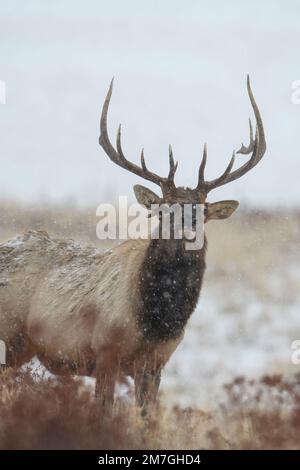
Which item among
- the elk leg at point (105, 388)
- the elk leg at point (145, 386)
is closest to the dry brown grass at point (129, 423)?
the elk leg at point (105, 388)

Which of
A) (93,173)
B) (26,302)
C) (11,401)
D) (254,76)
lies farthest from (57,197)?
(11,401)

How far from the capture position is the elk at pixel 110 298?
7840 millimetres

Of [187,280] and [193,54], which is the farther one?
[193,54]

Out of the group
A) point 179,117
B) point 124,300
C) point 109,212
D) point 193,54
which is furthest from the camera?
point 193,54

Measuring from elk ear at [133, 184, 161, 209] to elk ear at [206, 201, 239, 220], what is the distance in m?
0.49

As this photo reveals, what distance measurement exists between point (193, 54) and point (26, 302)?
16353 mm

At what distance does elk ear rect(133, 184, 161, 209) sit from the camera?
840cm

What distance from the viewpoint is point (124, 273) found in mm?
8234

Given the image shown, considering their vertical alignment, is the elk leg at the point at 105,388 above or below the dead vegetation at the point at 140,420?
above

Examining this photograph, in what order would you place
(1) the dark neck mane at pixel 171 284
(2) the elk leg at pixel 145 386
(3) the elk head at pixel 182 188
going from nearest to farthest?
1. (2) the elk leg at pixel 145 386
2. (1) the dark neck mane at pixel 171 284
3. (3) the elk head at pixel 182 188

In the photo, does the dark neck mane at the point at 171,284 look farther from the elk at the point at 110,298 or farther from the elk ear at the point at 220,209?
the elk ear at the point at 220,209

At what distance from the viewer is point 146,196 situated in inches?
334
